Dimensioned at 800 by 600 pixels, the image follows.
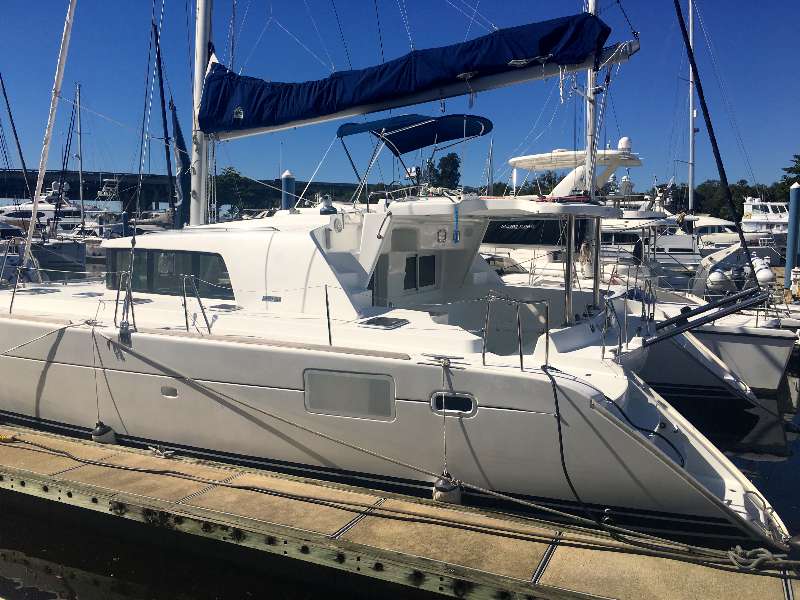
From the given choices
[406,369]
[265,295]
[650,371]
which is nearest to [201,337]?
[265,295]

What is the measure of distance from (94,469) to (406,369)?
3.22m

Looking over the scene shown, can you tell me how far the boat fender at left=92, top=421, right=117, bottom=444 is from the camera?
6883 mm

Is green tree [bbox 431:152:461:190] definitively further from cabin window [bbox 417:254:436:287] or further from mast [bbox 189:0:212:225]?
mast [bbox 189:0:212:225]

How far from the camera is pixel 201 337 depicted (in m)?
6.27

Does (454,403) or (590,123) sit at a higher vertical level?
(590,123)

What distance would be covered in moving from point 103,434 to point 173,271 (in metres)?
1.90

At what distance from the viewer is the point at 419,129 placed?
7848mm

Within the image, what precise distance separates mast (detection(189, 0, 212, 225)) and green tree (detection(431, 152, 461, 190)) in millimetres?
3180

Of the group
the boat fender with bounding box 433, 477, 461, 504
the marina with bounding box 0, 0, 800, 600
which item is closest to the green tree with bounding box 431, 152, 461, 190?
the marina with bounding box 0, 0, 800, 600

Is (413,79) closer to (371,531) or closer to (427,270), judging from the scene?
(427,270)

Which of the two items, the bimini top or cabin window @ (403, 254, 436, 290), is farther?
cabin window @ (403, 254, 436, 290)

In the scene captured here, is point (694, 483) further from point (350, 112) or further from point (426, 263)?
point (350, 112)

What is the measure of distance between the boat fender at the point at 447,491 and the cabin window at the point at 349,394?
676mm

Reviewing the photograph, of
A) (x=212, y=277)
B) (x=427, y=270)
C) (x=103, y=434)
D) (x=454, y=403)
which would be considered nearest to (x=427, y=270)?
(x=427, y=270)
